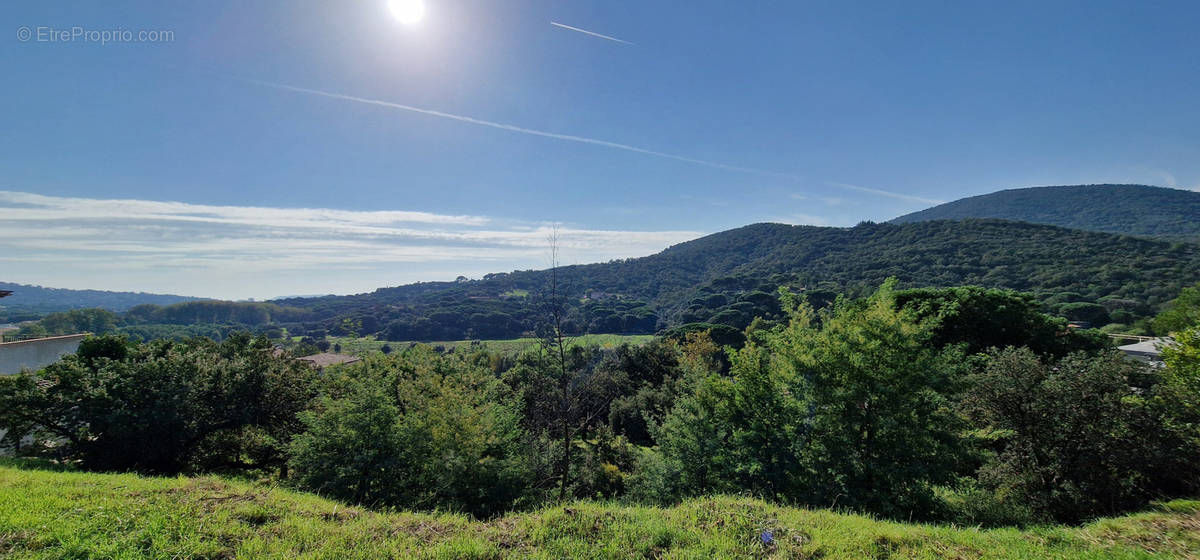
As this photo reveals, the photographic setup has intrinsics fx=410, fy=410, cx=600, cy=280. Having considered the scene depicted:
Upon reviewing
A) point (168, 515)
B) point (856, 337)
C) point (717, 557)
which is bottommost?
point (717, 557)

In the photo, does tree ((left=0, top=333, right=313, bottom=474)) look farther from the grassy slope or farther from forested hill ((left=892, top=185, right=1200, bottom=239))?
forested hill ((left=892, top=185, right=1200, bottom=239))

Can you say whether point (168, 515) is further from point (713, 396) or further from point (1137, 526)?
point (1137, 526)

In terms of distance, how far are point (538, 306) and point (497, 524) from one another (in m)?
8.82

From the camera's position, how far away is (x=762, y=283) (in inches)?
3410

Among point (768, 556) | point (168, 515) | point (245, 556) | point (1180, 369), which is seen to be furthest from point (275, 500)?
point (1180, 369)

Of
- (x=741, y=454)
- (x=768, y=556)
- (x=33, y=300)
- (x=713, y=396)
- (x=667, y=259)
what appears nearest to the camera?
(x=768, y=556)

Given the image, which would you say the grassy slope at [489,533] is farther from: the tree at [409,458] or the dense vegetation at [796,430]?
the tree at [409,458]

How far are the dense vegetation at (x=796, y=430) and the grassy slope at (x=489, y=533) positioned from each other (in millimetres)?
1913

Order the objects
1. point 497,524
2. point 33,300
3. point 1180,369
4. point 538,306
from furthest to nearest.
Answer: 1. point 33,300
2. point 538,306
3. point 1180,369
4. point 497,524

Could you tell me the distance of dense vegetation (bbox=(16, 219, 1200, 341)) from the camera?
163 feet

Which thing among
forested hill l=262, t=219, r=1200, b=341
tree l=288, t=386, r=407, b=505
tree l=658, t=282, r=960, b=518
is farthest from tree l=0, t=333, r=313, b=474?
tree l=658, t=282, r=960, b=518

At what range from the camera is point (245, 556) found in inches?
178

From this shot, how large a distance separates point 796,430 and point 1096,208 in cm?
18535

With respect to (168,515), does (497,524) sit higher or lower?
lower
